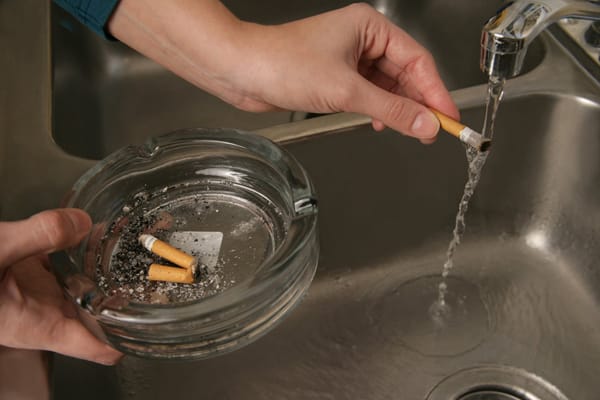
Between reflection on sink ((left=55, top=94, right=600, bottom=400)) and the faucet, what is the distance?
0.57 feet

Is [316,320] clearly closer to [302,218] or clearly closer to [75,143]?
[302,218]

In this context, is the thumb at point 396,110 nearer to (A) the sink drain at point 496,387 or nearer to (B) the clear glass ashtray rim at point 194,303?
(B) the clear glass ashtray rim at point 194,303

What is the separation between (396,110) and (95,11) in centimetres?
35

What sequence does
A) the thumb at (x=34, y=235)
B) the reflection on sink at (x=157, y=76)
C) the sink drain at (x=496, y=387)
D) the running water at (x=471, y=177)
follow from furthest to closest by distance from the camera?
the reflection on sink at (x=157, y=76) < the sink drain at (x=496, y=387) < the running water at (x=471, y=177) < the thumb at (x=34, y=235)

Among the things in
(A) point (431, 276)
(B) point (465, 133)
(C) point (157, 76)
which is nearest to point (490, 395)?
(A) point (431, 276)

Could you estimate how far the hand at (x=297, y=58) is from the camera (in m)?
0.59

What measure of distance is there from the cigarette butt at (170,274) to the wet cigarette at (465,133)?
0.27 m

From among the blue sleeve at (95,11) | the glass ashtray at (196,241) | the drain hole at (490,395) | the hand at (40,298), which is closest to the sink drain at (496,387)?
the drain hole at (490,395)

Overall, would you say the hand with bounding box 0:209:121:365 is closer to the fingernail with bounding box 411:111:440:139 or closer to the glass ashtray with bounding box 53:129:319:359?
the glass ashtray with bounding box 53:129:319:359

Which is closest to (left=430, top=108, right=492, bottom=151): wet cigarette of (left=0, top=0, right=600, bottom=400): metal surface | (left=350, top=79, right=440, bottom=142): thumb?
(left=350, top=79, right=440, bottom=142): thumb

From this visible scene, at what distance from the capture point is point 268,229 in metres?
0.58

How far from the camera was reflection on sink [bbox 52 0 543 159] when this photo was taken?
3.05 feet

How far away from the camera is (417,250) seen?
2.66 feet

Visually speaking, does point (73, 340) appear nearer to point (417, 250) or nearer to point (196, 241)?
point (196, 241)
